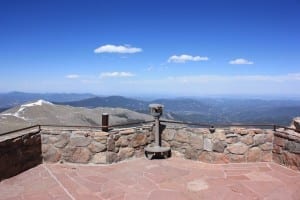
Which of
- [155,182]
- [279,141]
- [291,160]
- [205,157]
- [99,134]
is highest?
[99,134]

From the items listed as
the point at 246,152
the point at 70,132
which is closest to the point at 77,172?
the point at 70,132

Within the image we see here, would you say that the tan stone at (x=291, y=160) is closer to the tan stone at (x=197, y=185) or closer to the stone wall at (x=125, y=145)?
the stone wall at (x=125, y=145)

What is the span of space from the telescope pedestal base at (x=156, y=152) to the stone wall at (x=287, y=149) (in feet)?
8.36

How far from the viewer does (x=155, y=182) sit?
17.5 ft

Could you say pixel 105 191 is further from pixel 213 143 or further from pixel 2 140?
pixel 213 143

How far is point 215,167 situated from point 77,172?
3070 mm

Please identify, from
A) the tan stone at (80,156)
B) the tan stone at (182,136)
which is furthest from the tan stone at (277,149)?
the tan stone at (80,156)

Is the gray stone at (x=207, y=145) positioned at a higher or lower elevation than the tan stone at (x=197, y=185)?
higher

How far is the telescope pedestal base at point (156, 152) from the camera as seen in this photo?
269 inches

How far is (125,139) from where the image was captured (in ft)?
22.1

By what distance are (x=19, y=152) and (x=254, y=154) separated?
17.4 ft

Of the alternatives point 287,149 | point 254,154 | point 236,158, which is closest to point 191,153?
point 236,158

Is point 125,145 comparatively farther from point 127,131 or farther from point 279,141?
point 279,141

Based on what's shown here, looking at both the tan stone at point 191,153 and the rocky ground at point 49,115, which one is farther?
the rocky ground at point 49,115
